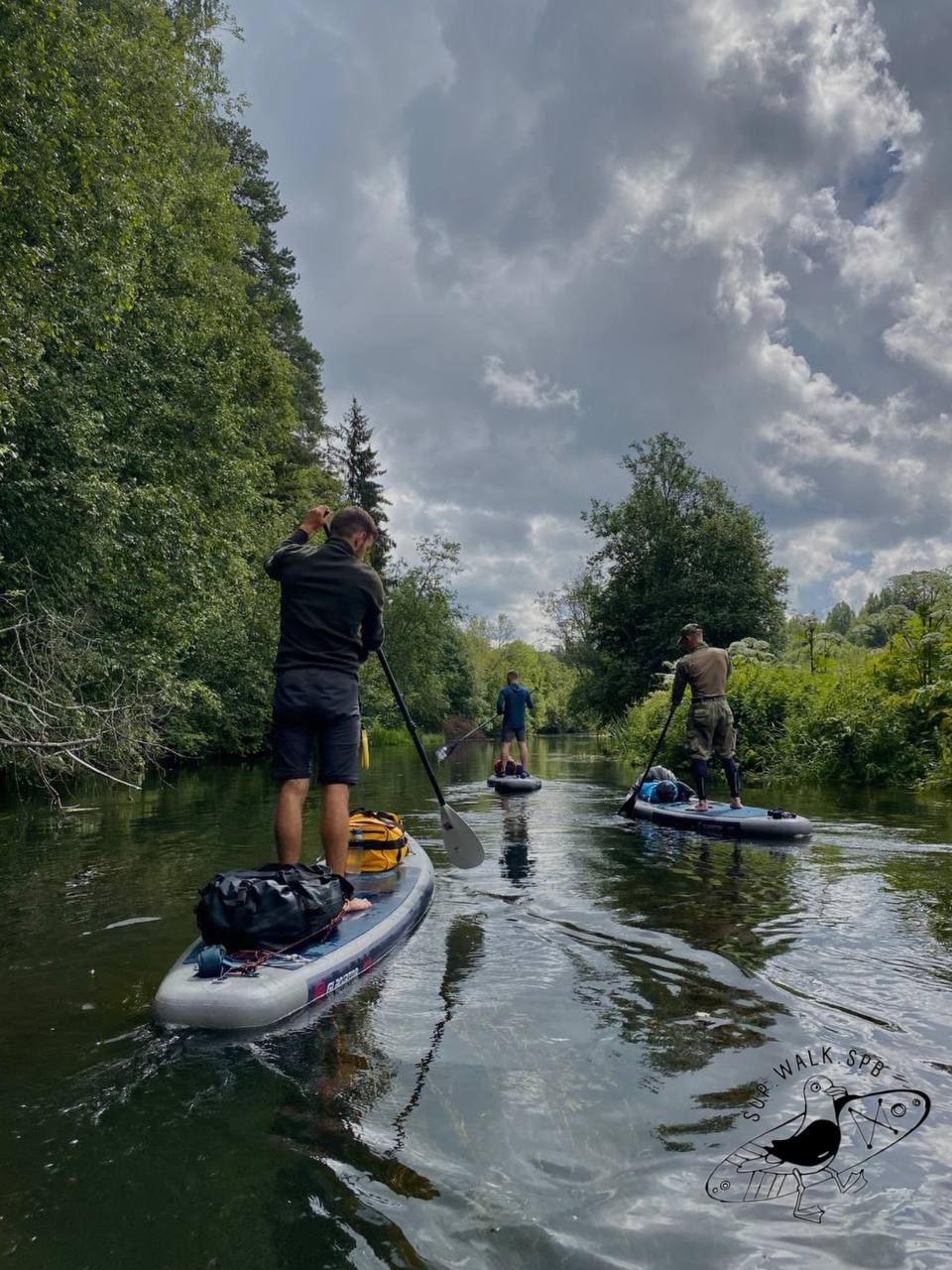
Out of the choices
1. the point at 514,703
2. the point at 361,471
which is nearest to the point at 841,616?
the point at 361,471

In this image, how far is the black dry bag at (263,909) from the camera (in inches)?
147

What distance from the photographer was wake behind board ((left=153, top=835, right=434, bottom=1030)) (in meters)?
3.27

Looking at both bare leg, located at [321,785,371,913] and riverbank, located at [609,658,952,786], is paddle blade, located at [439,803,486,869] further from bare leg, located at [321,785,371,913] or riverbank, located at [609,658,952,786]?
riverbank, located at [609,658,952,786]

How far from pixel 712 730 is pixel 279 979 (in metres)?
→ 7.20

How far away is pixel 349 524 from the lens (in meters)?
5.12

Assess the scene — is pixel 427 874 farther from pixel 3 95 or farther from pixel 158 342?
pixel 158 342

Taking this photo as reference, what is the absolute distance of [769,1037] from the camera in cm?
323

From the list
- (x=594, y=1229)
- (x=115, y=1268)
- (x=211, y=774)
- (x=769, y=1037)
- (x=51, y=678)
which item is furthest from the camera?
(x=211, y=774)

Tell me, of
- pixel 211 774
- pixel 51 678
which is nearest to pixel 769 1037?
pixel 51 678

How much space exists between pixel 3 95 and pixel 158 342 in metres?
5.43

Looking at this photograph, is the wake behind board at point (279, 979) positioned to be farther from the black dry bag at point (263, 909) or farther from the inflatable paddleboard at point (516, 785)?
the inflatable paddleboard at point (516, 785)

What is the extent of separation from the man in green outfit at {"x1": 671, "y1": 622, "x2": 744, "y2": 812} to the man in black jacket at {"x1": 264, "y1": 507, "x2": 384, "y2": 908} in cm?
563

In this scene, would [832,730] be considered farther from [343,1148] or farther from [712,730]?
[343,1148]

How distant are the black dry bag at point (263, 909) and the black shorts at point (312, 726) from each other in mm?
754
